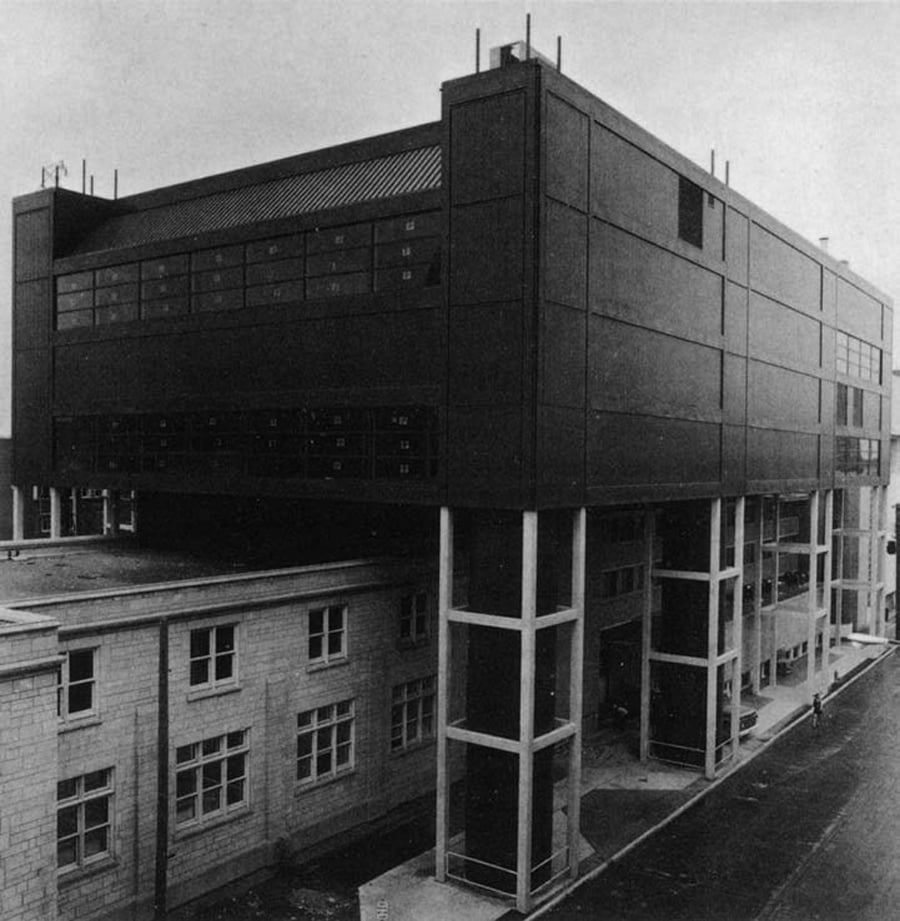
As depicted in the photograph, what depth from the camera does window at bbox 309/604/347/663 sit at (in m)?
24.7

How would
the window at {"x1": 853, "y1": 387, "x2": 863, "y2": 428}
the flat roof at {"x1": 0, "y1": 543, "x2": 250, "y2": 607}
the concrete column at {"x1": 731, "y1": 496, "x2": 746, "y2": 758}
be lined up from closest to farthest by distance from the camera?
the flat roof at {"x1": 0, "y1": 543, "x2": 250, "y2": 607} < the concrete column at {"x1": 731, "y1": 496, "x2": 746, "y2": 758} < the window at {"x1": 853, "y1": 387, "x2": 863, "y2": 428}

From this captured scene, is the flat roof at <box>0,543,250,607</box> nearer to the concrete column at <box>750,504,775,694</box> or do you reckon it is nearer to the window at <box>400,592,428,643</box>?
the window at <box>400,592,428,643</box>

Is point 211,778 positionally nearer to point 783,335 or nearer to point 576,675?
point 576,675

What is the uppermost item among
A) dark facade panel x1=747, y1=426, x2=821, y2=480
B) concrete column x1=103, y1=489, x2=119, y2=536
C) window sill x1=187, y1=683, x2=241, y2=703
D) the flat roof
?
dark facade panel x1=747, y1=426, x2=821, y2=480

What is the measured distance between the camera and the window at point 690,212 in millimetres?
27905

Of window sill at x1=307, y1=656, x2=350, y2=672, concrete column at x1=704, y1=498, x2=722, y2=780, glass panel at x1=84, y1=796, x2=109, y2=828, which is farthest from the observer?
concrete column at x1=704, y1=498, x2=722, y2=780

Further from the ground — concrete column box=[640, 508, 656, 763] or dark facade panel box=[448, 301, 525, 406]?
dark facade panel box=[448, 301, 525, 406]

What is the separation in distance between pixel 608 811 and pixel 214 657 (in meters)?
12.9

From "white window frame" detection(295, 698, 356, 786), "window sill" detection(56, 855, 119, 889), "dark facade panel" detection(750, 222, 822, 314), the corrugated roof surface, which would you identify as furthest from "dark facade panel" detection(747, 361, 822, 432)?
"window sill" detection(56, 855, 119, 889)

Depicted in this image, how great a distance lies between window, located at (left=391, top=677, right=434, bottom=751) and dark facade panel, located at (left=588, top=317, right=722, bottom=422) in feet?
34.0

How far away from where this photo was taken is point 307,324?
85.6 ft

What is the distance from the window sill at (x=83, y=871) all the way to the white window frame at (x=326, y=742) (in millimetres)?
5418

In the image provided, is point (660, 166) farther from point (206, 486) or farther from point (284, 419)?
point (206, 486)

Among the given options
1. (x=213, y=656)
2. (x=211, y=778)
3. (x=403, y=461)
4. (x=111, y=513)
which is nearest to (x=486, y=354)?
(x=403, y=461)
